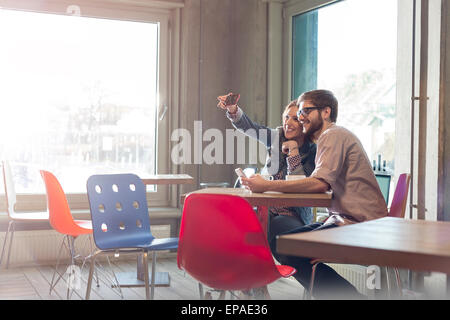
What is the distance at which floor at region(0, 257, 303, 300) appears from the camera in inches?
149

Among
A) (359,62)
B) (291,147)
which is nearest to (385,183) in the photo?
(291,147)

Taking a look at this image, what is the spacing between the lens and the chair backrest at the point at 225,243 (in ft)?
6.12

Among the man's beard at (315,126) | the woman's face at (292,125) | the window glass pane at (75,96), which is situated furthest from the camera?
the window glass pane at (75,96)

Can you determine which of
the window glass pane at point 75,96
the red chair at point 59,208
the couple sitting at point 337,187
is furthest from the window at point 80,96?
the couple sitting at point 337,187

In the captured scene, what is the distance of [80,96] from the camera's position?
5371 millimetres

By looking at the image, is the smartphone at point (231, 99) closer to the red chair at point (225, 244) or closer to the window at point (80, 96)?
the red chair at point (225, 244)

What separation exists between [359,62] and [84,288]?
8.44 feet

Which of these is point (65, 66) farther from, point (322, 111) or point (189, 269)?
point (189, 269)

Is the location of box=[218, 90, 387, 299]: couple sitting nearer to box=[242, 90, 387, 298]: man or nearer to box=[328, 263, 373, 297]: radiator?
box=[242, 90, 387, 298]: man

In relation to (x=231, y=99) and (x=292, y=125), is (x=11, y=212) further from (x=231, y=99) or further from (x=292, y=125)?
(x=292, y=125)

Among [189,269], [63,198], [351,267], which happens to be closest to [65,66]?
[63,198]

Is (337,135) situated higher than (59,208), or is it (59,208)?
(337,135)

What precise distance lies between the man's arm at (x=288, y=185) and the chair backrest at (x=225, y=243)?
654 mm
